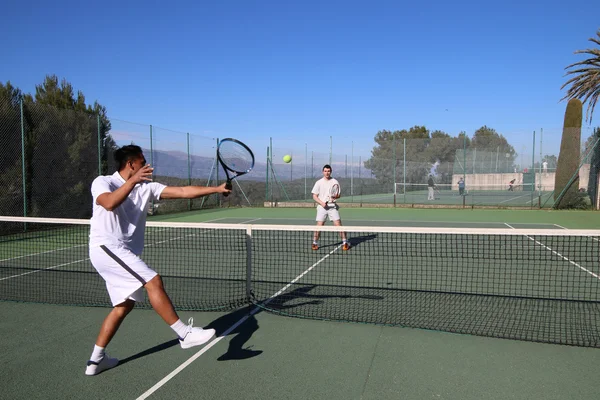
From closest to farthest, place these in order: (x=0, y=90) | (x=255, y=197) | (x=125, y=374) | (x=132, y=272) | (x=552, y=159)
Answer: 1. (x=132, y=272)
2. (x=125, y=374)
3. (x=0, y=90)
4. (x=552, y=159)
5. (x=255, y=197)

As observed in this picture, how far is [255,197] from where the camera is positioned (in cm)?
2411

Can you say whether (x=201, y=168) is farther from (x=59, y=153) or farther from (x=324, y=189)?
(x=324, y=189)

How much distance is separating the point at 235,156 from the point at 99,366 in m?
2.11

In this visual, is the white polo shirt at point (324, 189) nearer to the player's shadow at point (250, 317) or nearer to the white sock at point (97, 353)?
the player's shadow at point (250, 317)

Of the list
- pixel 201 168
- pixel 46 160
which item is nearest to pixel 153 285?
pixel 46 160

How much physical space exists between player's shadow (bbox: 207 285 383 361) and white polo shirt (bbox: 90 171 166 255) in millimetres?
1269

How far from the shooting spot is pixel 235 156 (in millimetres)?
4410

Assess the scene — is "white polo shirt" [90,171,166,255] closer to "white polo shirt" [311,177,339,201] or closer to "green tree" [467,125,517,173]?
"white polo shirt" [311,177,339,201]

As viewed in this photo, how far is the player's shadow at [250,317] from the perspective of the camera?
13.1 feet

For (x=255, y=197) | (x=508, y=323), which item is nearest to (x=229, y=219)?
(x=255, y=197)

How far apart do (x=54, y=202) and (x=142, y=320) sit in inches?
392

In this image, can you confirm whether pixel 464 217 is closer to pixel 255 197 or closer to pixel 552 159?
pixel 552 159

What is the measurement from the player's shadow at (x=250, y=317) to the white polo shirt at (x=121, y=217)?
127 centimetres

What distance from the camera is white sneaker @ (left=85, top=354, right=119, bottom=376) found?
3.49 meters
